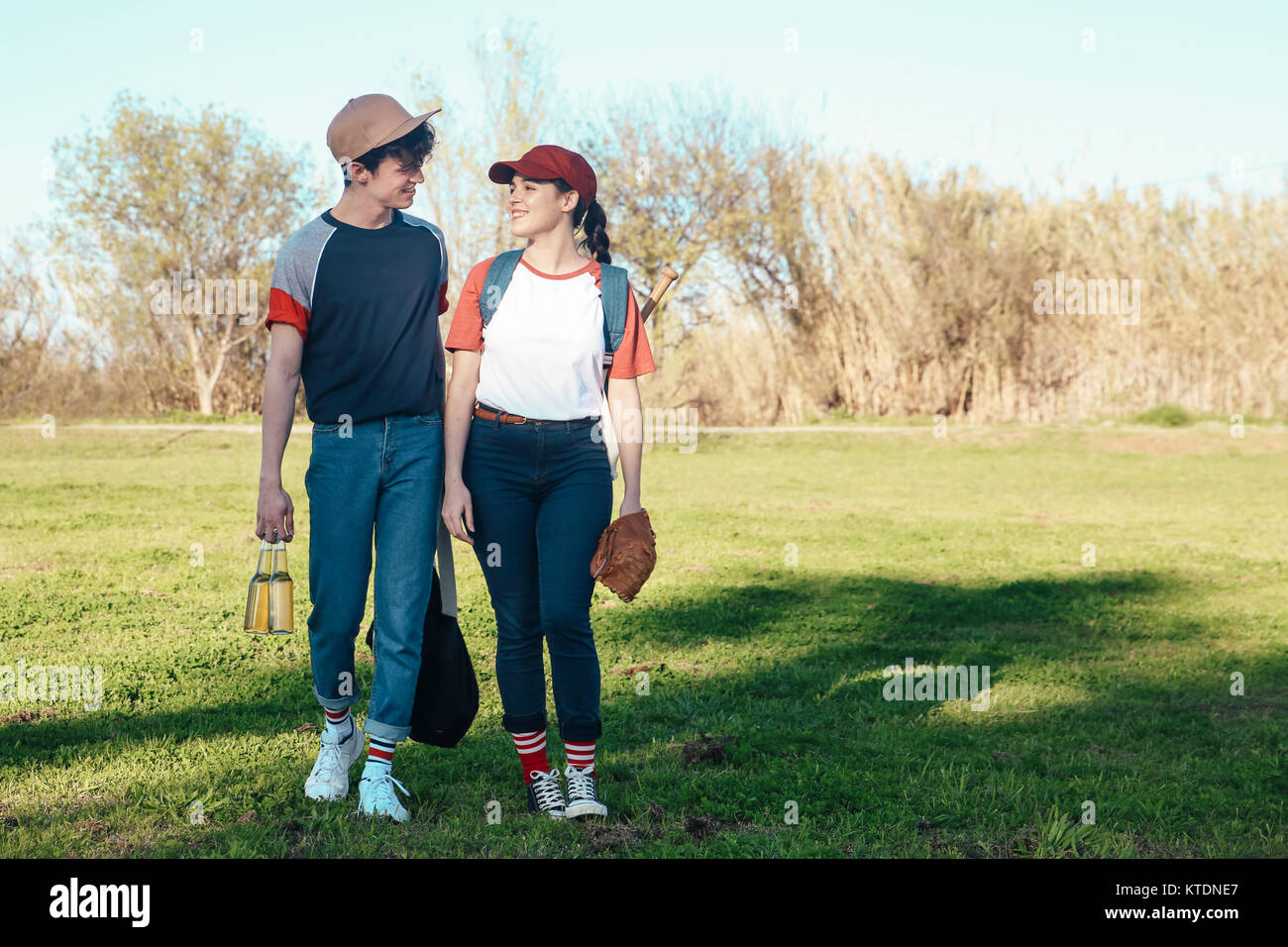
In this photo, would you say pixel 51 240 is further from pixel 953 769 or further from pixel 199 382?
pixel 953 769

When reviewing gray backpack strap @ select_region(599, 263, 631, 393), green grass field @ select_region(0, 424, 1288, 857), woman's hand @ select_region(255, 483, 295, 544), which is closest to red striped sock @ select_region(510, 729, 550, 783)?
green grass field @ select_region(0, 424, 1288, 857)

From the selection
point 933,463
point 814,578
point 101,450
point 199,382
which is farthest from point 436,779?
point 199,382

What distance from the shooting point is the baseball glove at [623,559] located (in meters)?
3.46

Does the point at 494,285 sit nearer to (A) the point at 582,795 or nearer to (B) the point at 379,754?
(B) the point at 379,754

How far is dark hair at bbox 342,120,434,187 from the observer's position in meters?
3.47

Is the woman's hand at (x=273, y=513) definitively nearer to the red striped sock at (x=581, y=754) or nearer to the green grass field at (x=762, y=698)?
the green grass field at (x=762, y=698)

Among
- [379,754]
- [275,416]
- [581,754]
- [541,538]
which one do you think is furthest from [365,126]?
[581,754]

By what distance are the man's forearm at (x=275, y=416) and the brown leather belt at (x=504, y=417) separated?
0.55 meters

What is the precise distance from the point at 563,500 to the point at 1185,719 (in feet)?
11.5

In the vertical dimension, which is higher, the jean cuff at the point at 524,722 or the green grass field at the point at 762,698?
the jean cuff at the point at 524,722

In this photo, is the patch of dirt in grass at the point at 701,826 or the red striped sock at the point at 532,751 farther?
the red striped sock at the point at 532,751

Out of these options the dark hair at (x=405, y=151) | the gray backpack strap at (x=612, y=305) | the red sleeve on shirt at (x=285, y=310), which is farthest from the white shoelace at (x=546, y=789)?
the dark hair at (x=405, y=151)

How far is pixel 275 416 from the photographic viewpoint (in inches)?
136

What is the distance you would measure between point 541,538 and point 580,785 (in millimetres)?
808
